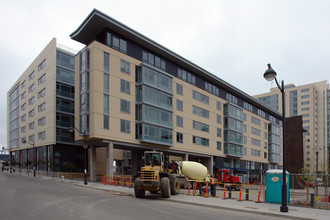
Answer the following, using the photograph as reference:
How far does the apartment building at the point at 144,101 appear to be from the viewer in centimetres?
3847

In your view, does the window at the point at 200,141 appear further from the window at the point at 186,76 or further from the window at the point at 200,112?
the window at the point at 186,76

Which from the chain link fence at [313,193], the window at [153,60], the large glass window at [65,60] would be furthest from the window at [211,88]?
the chain link fence at [313,193]

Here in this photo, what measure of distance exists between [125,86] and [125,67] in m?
2.74

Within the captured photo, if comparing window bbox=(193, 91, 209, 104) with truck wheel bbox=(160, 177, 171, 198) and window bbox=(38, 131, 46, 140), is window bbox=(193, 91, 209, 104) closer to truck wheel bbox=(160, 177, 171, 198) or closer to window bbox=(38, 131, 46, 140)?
window bbox=(38, 131, 46, 140)

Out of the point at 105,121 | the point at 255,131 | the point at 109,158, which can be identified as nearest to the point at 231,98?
the point at 255,131

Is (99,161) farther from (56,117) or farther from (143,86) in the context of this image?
(143,86)

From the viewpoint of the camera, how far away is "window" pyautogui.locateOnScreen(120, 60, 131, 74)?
41.0m

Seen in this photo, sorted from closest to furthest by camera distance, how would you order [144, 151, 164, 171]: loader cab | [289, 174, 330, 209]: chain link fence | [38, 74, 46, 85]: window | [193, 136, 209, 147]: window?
[289, 174, 330, 209]: chain link fence
[144, 151, 164, 171]: loader cab
[193, 136, 209, 147]: window
[38, 74, 46, 85]: window

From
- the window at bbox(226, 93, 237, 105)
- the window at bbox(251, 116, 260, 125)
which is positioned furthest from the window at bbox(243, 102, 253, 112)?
the window at bbox(226, 93, 237, 105)

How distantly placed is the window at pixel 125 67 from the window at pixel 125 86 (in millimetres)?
1489

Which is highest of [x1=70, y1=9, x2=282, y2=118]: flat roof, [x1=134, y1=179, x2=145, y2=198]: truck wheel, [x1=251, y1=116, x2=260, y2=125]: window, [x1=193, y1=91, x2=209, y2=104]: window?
[x1=70, y1=9, x2=282, y2=118]: flat roof

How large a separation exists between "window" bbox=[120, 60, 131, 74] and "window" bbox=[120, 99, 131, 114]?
4320 millimetres

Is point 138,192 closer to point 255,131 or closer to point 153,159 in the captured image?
point 153,159

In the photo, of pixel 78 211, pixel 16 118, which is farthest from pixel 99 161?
pixel 78 211
